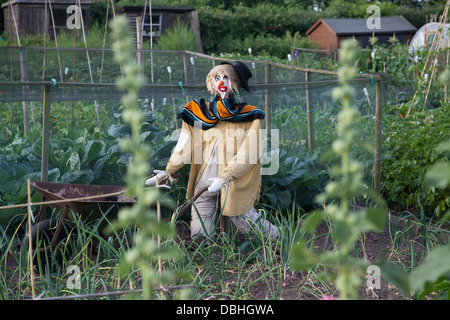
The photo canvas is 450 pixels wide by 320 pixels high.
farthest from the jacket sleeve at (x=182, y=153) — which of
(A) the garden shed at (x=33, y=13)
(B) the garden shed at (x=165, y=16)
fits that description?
(B) the garden shed at (x=165, y=16)

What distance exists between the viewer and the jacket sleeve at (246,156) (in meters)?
3.14

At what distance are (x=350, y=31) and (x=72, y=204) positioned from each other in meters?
16.5

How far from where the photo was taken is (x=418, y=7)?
24609mm

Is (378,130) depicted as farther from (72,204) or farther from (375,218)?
(375,218)

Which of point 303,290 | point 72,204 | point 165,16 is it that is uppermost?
point 165,16

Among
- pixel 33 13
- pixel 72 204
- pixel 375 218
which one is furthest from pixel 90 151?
pixel 33 13

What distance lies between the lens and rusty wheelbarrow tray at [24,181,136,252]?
2.81 meters

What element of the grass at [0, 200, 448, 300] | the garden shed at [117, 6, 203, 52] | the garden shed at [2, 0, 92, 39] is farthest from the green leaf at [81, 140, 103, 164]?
the garden shed at [117, 6, 203, 52]

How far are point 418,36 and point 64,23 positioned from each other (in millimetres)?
10258

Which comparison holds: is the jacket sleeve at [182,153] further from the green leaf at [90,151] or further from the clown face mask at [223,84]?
the green leaf at [90,151]

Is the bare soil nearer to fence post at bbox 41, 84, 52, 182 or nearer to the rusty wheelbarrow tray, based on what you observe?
the rusty wheelbarrow tray

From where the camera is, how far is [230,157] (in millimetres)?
3316

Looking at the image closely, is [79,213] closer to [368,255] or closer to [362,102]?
[368,255]
